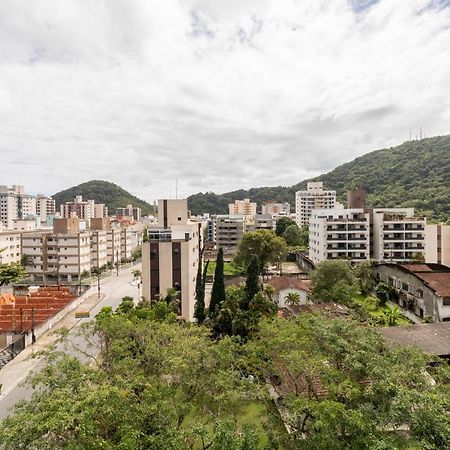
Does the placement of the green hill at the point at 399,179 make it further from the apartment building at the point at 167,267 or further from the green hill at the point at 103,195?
the apartment building at the point at 167,267

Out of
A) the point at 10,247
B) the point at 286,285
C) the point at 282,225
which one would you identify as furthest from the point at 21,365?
the point at 282,225

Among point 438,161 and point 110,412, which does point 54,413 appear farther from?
point 438,161

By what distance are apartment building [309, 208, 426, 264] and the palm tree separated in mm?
20691

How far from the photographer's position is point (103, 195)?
172625mm

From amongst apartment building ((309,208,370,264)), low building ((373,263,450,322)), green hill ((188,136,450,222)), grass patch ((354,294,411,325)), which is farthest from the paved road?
green hill ((188,136,450,222))

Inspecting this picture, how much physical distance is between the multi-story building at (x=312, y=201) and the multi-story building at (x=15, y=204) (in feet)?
298

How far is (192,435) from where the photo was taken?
33.7 feet

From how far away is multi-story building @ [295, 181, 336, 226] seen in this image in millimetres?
115875

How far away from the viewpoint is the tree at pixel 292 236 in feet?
275

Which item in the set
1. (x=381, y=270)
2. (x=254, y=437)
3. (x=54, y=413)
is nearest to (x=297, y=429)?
(x=254, y=437)

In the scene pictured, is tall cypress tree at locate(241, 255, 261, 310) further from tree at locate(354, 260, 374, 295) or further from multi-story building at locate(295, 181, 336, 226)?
multi-story building at locate(295, 181, 336, 226)

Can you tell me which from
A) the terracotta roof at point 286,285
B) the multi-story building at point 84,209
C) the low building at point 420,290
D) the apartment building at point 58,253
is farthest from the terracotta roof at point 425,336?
the multi-story building at point 84,209

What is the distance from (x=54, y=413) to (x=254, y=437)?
5430 millimetres

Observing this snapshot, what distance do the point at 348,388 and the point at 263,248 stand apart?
44818 millimetres
